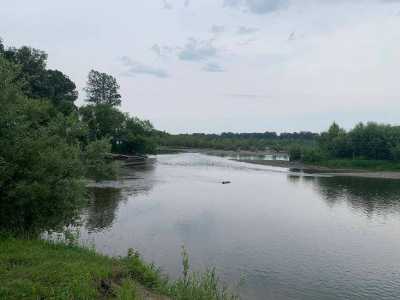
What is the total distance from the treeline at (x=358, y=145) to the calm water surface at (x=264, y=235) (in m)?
59.1

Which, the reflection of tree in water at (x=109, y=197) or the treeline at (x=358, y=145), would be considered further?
the treeline at (x=358, y=145)

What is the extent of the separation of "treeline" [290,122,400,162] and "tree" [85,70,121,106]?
198 ft

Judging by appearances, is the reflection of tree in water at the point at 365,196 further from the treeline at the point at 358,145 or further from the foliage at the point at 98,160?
the treeline at the point at 358,145

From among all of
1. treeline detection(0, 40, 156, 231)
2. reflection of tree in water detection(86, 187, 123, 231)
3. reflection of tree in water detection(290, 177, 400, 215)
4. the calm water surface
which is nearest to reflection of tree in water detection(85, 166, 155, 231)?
reflection of tree in water detection(86, 187, 123, 231)

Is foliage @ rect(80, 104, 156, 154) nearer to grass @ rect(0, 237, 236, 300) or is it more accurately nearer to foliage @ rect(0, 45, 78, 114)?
foliage @ rect(0, 45, 78, 114)

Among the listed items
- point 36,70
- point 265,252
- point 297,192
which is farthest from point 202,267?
point 36,70

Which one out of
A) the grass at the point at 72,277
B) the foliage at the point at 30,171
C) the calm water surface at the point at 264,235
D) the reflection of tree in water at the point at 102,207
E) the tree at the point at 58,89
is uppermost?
the tree at the point at 58,89

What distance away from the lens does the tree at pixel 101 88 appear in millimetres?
125750

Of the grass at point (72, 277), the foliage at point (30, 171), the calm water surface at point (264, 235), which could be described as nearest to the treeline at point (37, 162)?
the foliage at point (30, 171)

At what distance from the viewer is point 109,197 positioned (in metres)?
41.3

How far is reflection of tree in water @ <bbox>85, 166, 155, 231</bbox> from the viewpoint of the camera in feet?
100

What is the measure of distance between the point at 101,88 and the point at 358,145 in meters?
80.1

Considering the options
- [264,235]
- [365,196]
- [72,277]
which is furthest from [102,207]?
[365,196]

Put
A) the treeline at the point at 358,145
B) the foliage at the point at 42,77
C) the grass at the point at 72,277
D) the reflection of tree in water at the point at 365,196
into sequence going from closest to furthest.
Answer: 1. the grass at the point at 72,277
2. the reflection of tree in water at the point at 365,196
3. the foliage at the point at 42,77
4. the treeline at the point at 358,145
